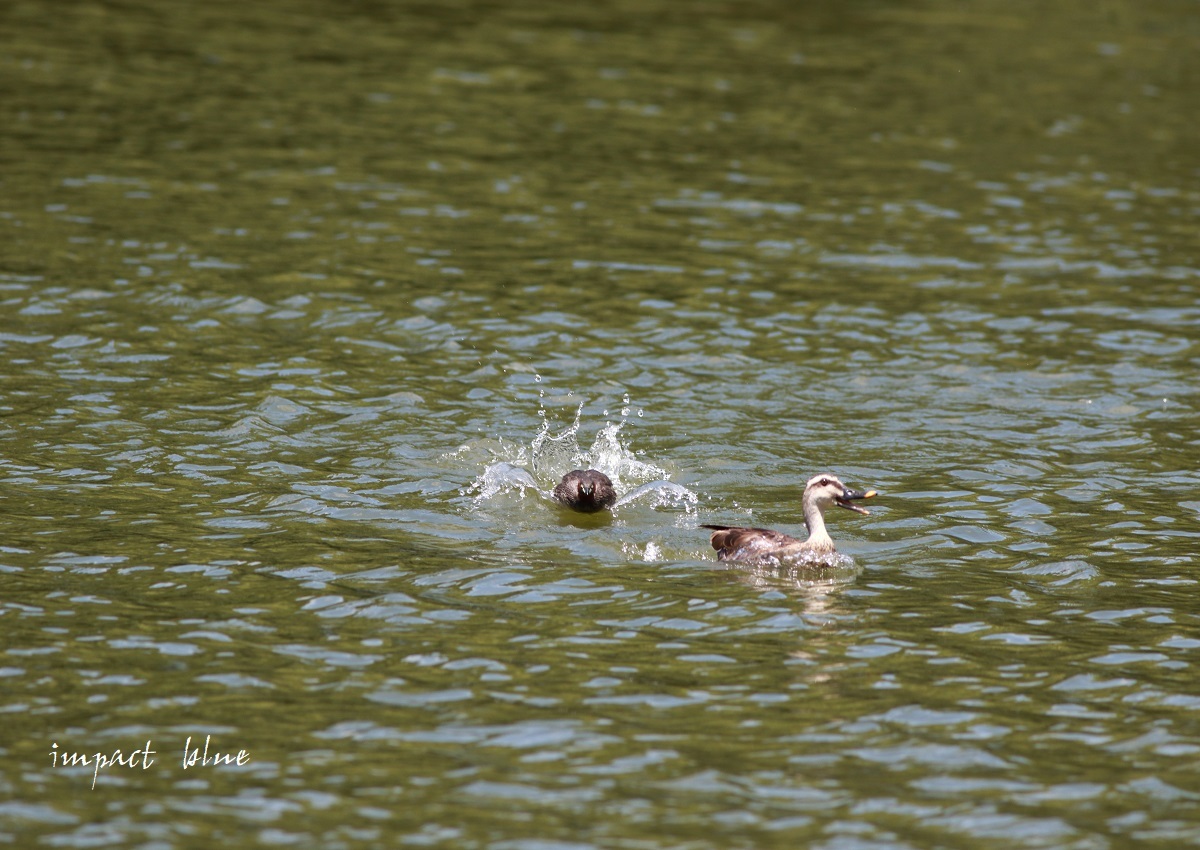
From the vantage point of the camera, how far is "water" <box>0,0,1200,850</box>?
932 centimetres

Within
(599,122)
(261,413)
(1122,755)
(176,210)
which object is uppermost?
(599,122)

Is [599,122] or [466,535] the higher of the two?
[599,122]

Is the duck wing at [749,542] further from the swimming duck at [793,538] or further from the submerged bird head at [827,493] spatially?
the submerged bird head at [827,493]

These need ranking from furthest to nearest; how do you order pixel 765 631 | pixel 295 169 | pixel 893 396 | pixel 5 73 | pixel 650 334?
pixel 5 73, pixel 295 169, pixel 650 334, pixel 893 396, pixel 765 631

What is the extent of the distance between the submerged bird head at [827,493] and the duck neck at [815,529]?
0.01 meters

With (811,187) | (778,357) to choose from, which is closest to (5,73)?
(811,187)

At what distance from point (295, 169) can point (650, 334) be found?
793 centimetres

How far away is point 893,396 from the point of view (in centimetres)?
1686

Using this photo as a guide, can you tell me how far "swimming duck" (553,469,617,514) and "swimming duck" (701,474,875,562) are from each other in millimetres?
1264

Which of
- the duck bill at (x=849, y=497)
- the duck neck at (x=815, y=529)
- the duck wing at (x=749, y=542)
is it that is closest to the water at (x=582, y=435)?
the duck wing at (x=749, y=542)

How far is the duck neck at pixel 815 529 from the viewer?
12.6 m

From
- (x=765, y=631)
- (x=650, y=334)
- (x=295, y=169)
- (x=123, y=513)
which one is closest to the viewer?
(x=765, y=631)

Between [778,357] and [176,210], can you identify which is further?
[176,210]

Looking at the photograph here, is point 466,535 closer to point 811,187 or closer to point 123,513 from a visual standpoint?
point 123,513
